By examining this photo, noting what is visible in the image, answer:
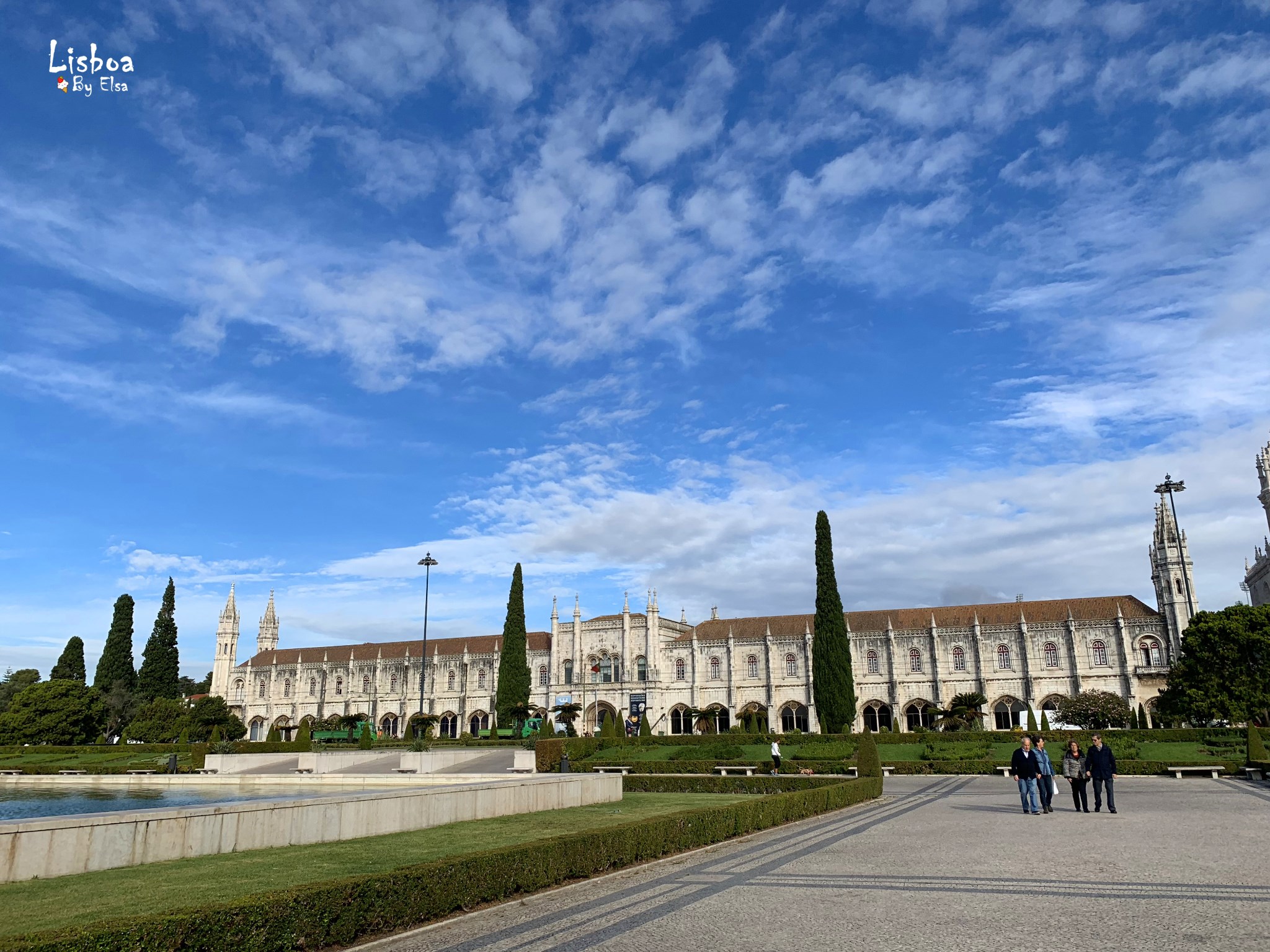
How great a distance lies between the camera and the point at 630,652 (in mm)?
67812

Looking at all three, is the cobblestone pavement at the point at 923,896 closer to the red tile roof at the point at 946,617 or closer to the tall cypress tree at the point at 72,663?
the red tile roof at the point at 946,617

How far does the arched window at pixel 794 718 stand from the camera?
62.5 m

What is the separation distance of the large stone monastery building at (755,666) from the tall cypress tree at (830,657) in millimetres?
8903

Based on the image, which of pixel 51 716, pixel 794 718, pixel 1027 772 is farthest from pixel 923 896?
pixel 51 716

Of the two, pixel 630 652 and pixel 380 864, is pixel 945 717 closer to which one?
pixel 630 652

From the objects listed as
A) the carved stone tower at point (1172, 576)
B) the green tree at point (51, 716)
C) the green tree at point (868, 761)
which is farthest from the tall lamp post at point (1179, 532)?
the green tree at point (51, 716)

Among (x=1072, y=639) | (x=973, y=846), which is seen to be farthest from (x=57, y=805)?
(x=1072, y=639)

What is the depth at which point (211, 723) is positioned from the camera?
64.1 meters

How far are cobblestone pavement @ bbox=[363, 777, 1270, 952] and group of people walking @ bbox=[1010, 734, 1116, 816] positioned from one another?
1.97m

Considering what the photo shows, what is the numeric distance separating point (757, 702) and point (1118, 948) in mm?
57571

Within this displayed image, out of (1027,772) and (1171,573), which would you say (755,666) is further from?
(1027,772)

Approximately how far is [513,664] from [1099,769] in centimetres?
4897

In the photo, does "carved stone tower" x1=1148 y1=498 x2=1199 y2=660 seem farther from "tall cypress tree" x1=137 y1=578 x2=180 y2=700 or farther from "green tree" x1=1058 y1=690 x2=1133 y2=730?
"tall cypress tree" x1=137 y1=578 x2=180 y2=700

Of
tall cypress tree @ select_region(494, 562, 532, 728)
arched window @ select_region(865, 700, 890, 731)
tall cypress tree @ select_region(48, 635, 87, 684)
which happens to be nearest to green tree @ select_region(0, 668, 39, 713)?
tall cypress tree @ select_region(48, 635, 87, 684)
